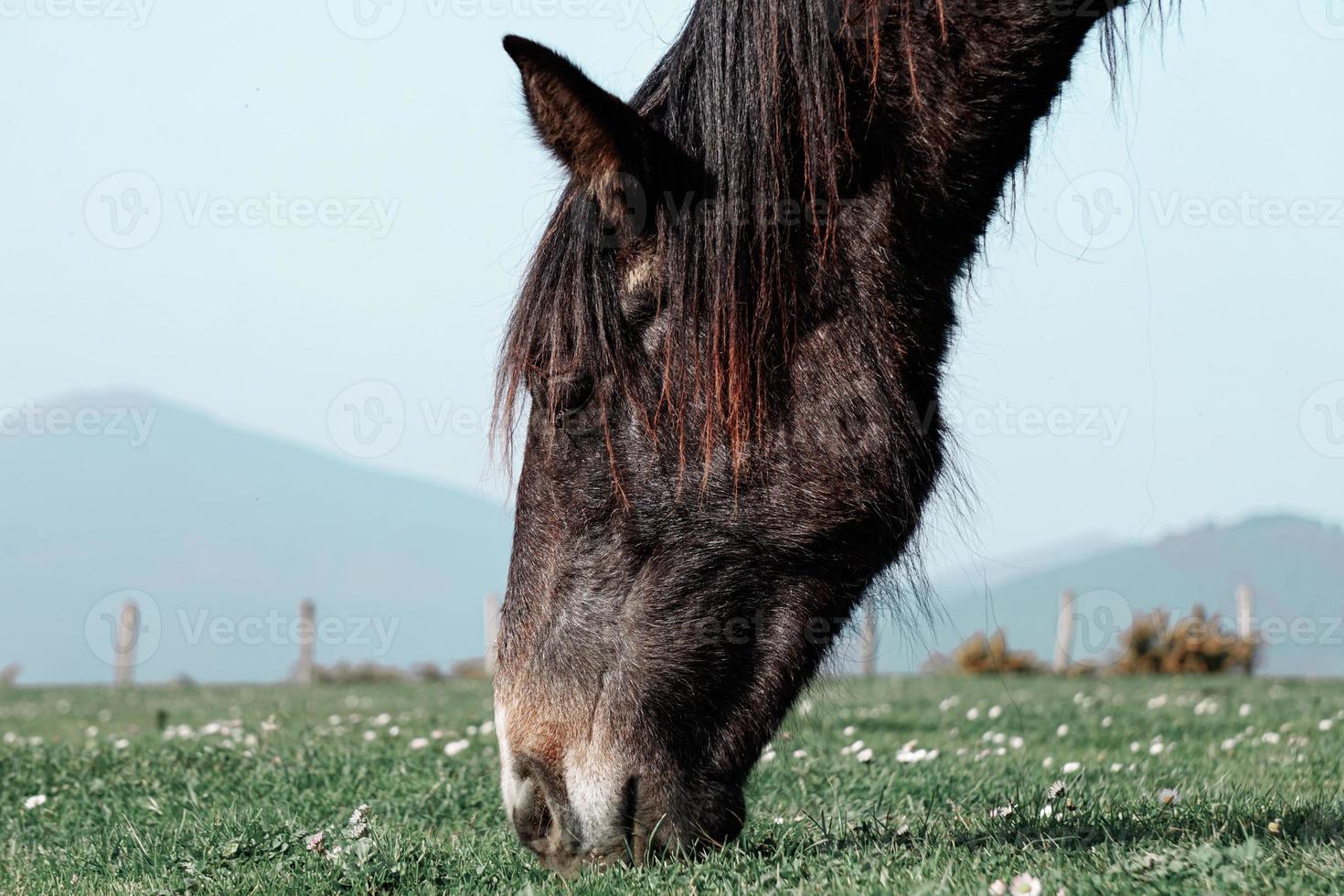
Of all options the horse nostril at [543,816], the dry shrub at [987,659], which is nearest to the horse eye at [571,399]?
the horse nostril at [543,816]

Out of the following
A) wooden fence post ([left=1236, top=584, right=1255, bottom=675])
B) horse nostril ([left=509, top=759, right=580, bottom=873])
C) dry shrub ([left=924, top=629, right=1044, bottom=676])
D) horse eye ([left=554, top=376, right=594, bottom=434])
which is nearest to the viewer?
horse nostril ([left=509, top=759, right=580, bottom=873])

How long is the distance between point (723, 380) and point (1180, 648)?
752 inches

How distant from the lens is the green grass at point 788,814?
282cm

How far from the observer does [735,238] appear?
2.96 meters

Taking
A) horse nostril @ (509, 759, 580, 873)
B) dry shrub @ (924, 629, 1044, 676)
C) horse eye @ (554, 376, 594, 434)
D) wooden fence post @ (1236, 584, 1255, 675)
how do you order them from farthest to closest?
wooden fence post @ (1236, 584, 1255, 675) → dry shrub @ (924, 629, 1044, 676) → horse eye @ (554, 376, 594, 434) → horse nostril @ (509, 759, 580, 873)

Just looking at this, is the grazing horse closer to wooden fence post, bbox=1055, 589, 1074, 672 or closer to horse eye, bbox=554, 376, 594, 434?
horse eye, bbox=554, 376, 594, 434

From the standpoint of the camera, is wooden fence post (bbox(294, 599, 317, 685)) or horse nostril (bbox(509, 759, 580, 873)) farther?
wooden fence post (bbox(294, 599, 317, 685))

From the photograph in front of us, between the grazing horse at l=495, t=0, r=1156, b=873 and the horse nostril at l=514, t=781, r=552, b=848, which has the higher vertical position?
the grazing horse at l=495, t=0, r=1156, b=873

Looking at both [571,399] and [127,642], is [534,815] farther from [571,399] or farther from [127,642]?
[127,642]

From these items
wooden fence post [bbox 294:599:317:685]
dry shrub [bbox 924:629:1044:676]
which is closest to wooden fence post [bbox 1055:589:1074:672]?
dry shrub [bbox 924:629:1044:676]

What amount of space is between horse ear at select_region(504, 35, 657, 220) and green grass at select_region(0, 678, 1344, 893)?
163 cm

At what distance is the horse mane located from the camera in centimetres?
297

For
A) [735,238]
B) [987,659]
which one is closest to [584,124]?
[735,238]

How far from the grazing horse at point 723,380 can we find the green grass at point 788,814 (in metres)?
0.36
